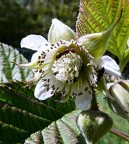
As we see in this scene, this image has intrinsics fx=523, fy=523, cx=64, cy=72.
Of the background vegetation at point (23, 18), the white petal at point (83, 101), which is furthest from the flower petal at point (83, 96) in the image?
Result: the background vegetation at point (23, 18)

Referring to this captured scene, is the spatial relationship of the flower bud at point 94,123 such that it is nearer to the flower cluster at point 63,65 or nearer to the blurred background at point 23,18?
the flower cluster at point 63,65

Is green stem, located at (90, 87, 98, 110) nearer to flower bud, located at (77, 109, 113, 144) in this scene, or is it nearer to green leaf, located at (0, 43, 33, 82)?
flower bud, located at (77, 109, 113, 144)

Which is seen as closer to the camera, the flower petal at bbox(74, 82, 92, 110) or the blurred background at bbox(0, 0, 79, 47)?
the flower petal at bbox(74, 82, 92, 110)

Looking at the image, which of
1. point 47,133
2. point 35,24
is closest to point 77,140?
point 47,133

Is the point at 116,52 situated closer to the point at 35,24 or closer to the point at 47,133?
the point at 47,133

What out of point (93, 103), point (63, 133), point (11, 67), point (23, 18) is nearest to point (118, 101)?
point (93, 103)

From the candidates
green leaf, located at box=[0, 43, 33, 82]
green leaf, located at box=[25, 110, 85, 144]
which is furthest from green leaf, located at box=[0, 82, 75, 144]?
green leaf, located at box=[0, 43, 33, 82]
